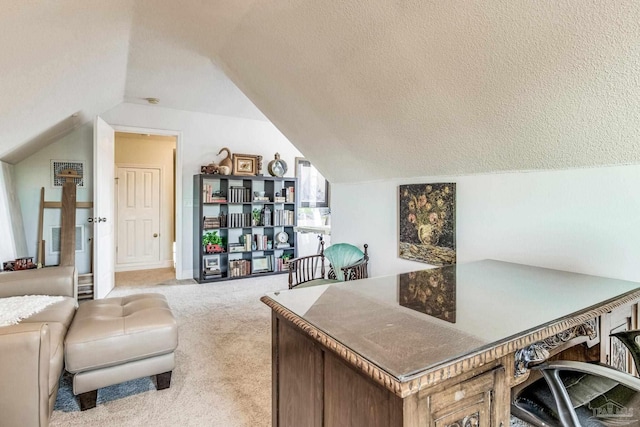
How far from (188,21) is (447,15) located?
190 centimetres

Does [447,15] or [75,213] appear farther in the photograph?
[75,213]

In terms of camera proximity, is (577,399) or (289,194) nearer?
(577,399)

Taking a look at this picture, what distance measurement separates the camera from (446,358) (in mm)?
754

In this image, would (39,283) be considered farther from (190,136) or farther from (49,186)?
(190,136)

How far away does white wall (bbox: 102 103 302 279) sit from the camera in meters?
4.54

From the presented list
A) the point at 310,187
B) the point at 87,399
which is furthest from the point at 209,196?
the point at 87,399

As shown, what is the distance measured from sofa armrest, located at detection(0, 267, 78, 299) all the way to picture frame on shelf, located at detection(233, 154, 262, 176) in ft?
9.07

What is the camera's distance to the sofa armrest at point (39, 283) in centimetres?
229

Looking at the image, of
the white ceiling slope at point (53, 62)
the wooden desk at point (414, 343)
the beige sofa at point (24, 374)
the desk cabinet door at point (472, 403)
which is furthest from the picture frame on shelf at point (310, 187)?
the desk cabinet door at point (472, 403)

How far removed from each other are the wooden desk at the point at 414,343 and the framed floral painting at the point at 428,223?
823 mm

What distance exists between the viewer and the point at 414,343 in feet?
2.75

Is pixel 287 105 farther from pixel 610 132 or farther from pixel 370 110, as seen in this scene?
pixel 610 132

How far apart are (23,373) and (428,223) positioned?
7.79 feet

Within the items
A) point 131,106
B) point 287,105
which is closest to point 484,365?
point 287,105
